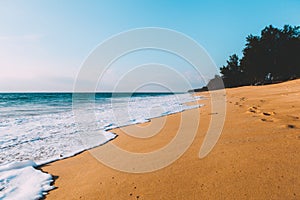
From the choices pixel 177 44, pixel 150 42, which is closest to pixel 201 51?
pixel 177 44

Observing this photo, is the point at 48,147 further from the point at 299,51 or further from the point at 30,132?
the point at 299,51

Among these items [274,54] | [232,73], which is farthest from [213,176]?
[232,73]

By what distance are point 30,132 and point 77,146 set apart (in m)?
2.67

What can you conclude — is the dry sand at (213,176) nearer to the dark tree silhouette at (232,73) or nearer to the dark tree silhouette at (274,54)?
the dark tree silhouette at (274,54)

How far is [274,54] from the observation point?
32.8m

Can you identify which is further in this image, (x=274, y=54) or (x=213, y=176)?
(x=274, y=54)

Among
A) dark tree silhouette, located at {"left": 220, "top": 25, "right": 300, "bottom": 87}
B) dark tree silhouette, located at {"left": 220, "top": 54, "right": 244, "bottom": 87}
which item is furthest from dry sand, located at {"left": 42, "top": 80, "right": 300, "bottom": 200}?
dark tree silhouette, located at {"left": 220, "top": 54, "right": 244, "bottom": 87}

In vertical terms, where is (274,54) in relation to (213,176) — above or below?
above

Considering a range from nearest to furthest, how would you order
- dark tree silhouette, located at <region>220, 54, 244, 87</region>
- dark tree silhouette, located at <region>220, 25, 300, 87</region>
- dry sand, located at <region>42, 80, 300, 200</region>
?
dry sand, located at <region>42, 80, 300, 200</region>, dark tree silhouette, located at <region>220, 25, 300, 87</region>, dark tree silhouette, located at <region>220, 54, 244, 87</region>

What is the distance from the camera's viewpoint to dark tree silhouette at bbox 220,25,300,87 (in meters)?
32.4

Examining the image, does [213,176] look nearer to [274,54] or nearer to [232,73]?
[274,54]

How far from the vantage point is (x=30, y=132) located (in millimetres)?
6320

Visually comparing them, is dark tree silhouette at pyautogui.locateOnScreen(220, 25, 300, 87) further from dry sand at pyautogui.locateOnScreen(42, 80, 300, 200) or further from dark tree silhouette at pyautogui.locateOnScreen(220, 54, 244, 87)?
dry sand at pyautogui.locateOnScreen(42, 80, 300, 200)

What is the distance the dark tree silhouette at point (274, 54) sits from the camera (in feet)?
106
